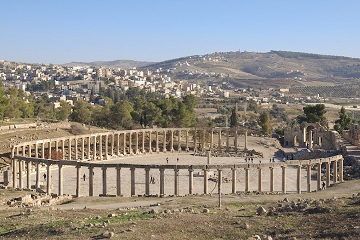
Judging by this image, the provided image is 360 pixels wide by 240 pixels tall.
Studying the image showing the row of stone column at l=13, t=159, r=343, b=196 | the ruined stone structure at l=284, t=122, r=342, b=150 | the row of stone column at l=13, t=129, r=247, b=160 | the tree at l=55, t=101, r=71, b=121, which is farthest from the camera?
the tree at l=55, t=101, r=71, b=121

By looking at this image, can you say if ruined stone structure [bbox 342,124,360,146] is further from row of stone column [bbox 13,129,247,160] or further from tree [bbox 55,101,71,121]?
tree [bbox 55,101,71,121]

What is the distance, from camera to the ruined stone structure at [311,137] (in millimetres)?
74000

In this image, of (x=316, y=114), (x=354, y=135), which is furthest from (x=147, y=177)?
(x=316, y=114)

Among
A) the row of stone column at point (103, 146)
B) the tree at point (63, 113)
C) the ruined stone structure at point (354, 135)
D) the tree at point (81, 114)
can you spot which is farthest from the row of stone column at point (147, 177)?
the tree at point (63, 113)

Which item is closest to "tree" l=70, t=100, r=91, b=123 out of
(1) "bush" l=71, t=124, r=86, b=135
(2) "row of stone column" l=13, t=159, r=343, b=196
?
(1) "bush" l=71, t=124, r=86, b=135

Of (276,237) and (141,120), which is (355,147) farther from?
(276,237)

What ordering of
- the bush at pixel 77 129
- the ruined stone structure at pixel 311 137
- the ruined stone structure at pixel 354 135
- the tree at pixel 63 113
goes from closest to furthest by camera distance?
the ruined stone structure at pixel 354 135 → the ruined stone structure at pixel 311 137 → the bush at pixel 77 129 → the tree at pixel 63 113

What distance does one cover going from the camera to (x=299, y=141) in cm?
8112

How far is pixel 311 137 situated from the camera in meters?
77.7

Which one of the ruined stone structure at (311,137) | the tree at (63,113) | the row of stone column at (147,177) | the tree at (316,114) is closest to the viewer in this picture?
the row of stone column at (147,177)

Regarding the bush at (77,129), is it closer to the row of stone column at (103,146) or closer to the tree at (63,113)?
the row of stone column at (103,146)

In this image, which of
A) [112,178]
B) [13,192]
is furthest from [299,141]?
[13,192]

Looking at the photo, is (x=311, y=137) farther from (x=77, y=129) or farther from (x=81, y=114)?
(x=81, y=114)

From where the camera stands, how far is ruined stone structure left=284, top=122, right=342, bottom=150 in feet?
243
